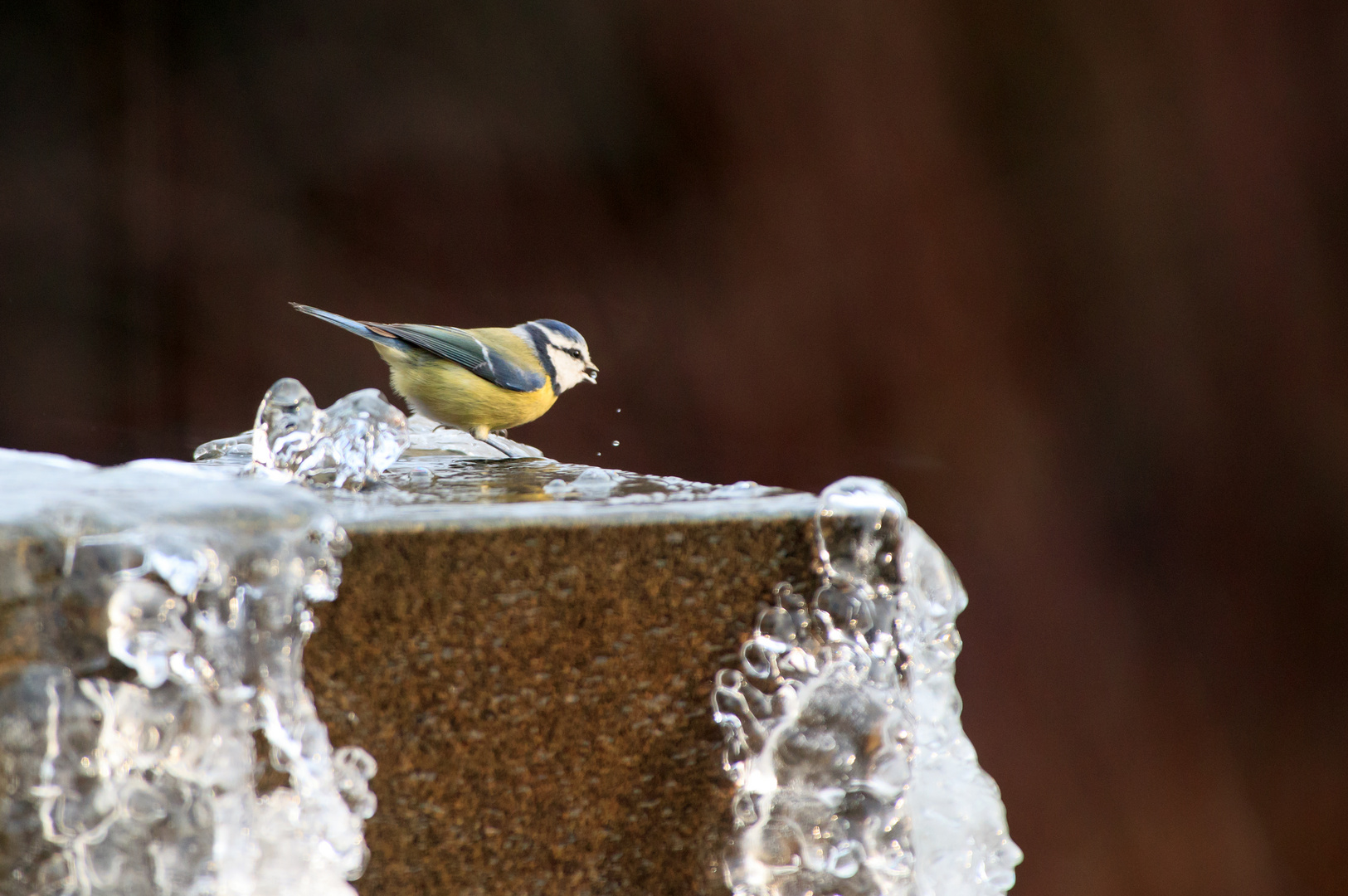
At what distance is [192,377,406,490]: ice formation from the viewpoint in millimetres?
762

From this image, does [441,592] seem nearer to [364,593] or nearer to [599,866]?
[364,593]

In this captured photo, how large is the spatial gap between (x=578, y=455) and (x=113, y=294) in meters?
0.81

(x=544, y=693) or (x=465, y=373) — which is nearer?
(x=544, y=693)

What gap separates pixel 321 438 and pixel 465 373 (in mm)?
337

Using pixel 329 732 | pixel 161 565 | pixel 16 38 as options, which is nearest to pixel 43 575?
pixel 161 565

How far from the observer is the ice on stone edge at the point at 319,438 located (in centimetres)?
76

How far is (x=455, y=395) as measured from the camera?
3.60ft

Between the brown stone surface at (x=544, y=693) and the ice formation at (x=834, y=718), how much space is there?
16mm

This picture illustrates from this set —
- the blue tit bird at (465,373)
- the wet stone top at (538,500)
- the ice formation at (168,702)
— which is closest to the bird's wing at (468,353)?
the blue tit bird at (465,373)

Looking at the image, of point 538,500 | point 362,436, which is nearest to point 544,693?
point 538,500

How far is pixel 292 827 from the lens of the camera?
55 centimetres

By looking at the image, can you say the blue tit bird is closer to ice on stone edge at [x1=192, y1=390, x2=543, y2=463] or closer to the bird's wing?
the bird's wing

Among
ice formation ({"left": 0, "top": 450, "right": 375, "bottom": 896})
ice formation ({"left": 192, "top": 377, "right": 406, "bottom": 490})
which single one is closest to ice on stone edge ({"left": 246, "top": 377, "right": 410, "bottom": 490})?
ice formation ({"left": 192, "top": 377, "right": 406, "bottom": 490})

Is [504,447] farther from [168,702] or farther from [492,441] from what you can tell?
[168,702]
